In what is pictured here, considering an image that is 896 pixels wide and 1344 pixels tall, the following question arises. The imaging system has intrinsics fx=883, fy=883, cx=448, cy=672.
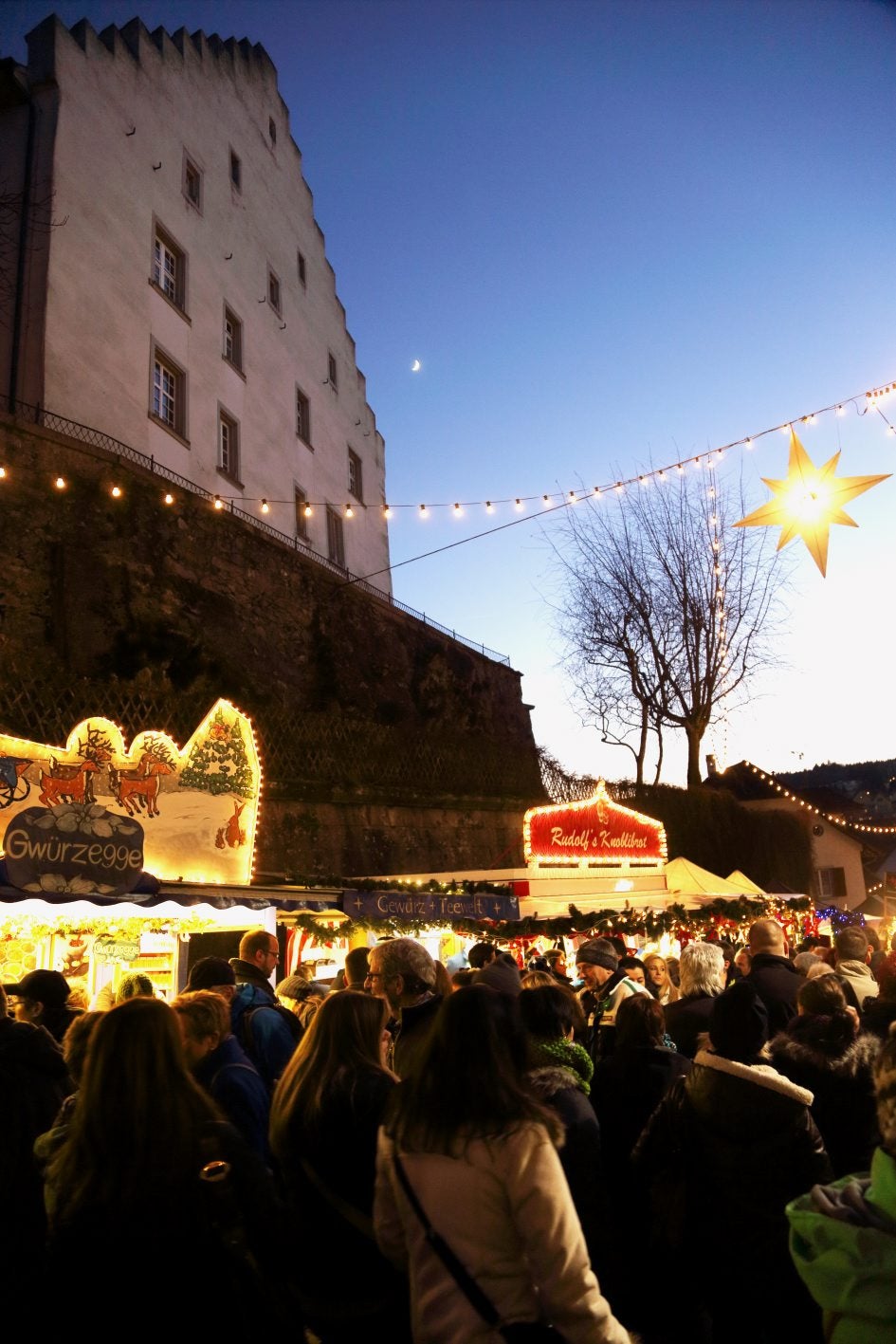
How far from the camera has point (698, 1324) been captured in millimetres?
3596

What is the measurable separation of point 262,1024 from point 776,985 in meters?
3.27

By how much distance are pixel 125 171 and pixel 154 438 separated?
18.9 ft

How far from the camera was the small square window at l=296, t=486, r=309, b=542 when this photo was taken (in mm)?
25328

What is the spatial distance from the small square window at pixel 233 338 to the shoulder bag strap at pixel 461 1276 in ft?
77.2

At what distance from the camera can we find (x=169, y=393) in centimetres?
2045

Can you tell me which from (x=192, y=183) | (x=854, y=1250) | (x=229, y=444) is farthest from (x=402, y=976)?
(x=192, y=183)

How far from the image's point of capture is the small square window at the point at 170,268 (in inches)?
802

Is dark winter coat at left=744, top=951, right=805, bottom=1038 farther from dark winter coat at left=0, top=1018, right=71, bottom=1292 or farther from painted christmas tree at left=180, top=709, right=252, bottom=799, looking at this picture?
painted christmas tree at left=180, top=709, right=252, bottom=799

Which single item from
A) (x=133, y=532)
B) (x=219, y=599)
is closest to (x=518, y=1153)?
(x=133, y=532)

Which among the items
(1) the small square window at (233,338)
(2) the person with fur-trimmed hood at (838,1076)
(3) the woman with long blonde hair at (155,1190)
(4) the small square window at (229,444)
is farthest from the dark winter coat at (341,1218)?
(1) the small square window at (233,338)

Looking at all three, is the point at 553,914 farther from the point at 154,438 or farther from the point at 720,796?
the point at 720,796

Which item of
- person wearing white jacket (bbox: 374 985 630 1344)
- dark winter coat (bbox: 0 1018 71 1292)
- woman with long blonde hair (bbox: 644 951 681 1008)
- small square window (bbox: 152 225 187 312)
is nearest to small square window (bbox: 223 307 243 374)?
small square window (bbox: 152 225 187 312)

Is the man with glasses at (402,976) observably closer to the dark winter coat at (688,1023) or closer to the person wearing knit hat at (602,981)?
the dark winter coat at (688,1023)

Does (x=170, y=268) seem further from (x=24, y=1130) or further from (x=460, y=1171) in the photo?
(x=460, y=1171)
